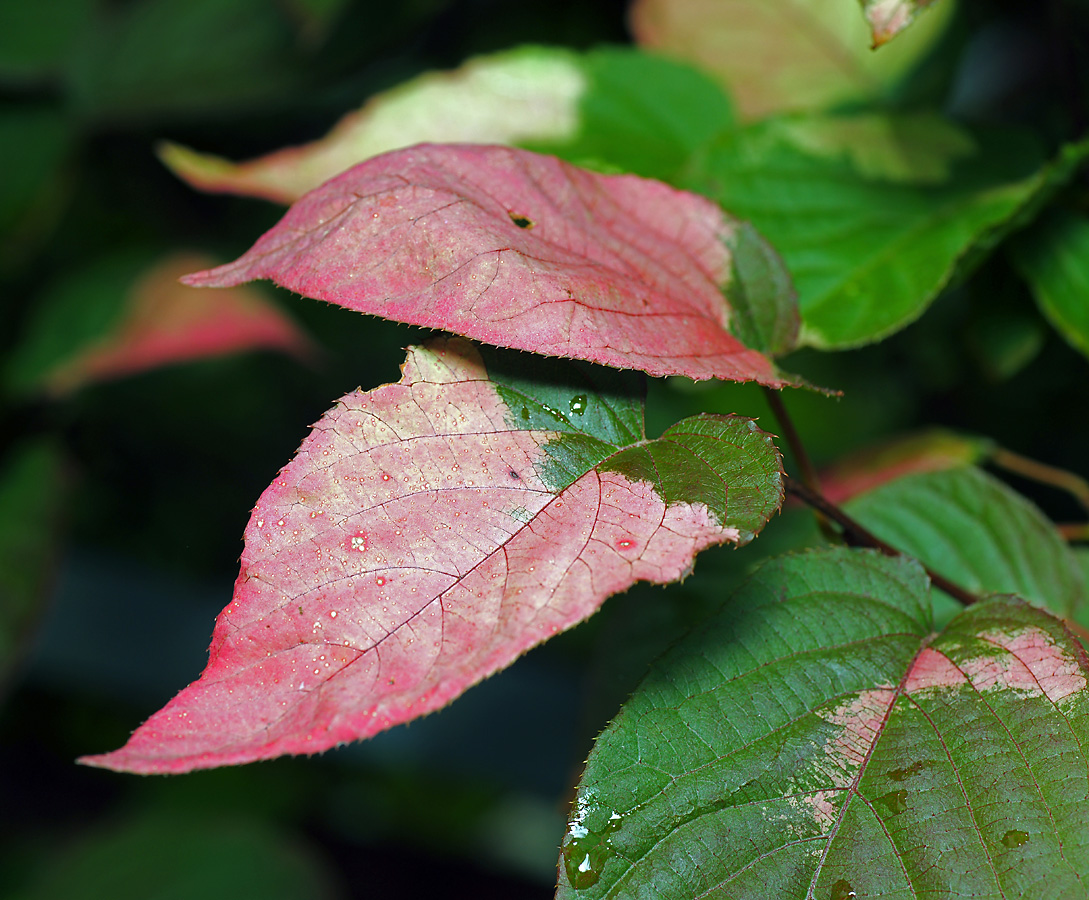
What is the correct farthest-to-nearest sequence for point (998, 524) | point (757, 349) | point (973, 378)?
point (973, 378), point (998, 524), point (757, 349)

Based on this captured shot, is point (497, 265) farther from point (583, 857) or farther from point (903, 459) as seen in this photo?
point (903, 459)

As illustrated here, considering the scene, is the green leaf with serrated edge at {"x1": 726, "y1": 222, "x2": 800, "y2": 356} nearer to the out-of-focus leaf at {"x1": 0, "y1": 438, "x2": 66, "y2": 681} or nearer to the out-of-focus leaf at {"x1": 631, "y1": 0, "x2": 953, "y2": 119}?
the out-of-focus leaf at {"x1": 631, "y1": 0, "x2": 953, "y2": 119}

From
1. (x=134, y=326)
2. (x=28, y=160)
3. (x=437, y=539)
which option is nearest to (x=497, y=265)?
(x=437, y=539)

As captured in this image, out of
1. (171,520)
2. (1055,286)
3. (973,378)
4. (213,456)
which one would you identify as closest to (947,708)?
(1055,286)

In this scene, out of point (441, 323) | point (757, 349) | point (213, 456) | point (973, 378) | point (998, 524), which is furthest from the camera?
point (213, 456)

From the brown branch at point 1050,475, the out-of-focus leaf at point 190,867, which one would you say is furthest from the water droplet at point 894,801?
the out-of-focus leaf at point 190,867

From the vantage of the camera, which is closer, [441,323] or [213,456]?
[441,323]

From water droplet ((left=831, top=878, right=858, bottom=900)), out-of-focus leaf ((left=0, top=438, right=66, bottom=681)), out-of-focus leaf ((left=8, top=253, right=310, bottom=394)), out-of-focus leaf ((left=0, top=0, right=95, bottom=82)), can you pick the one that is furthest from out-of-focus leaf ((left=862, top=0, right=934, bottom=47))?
out-of-focus leaf ((left=0, top=0, right=95, bottom=82))

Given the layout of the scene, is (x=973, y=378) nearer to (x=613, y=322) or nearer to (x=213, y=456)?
A: (x=613, y=322)
